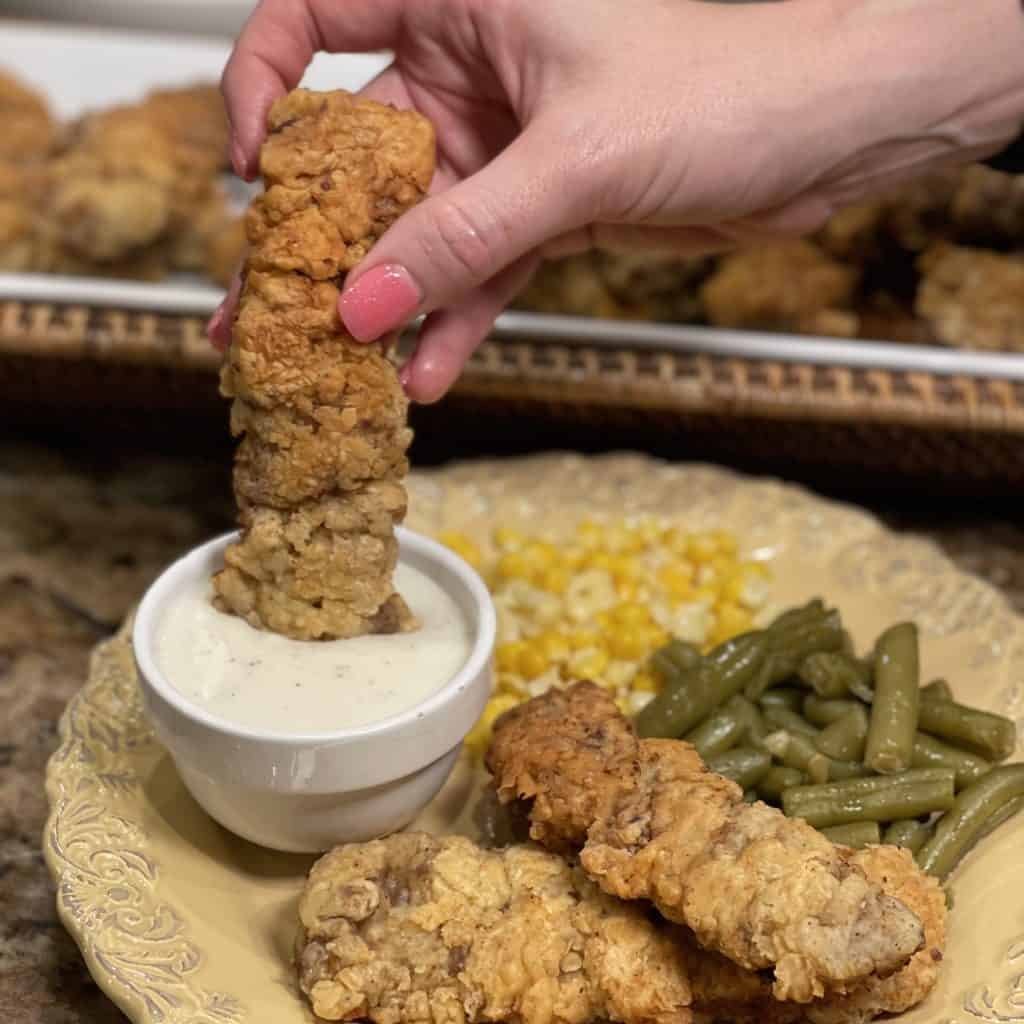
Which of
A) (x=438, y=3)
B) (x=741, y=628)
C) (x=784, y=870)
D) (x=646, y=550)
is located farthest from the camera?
(x=646, y=550)

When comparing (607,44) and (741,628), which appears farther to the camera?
(741,628)

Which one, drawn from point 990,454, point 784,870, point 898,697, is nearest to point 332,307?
point 784,870

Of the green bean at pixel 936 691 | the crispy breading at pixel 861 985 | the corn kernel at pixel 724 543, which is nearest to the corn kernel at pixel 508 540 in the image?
the corn kernel at pixel 724 543

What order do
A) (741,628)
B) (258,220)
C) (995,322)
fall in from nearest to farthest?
(258,220) < (741,628) < (995,322)

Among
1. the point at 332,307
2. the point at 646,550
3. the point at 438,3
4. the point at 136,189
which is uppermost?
the point at 438,3

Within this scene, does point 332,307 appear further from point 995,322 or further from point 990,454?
point 995,322

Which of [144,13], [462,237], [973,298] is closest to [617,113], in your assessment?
[462,237]
